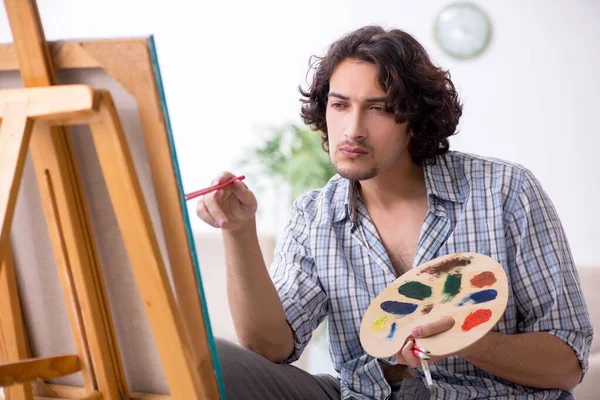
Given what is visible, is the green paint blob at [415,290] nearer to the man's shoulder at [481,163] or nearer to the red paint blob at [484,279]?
the red paint blob at [484,279]

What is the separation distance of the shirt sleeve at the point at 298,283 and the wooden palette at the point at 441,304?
1.03 feet

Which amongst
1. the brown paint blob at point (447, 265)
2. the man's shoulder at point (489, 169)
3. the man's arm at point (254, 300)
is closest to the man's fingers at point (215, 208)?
the man's arm at point (254, 300)

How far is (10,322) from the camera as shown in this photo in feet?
4.00

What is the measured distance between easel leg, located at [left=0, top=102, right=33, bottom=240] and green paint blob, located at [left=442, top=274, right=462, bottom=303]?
0.80 meters

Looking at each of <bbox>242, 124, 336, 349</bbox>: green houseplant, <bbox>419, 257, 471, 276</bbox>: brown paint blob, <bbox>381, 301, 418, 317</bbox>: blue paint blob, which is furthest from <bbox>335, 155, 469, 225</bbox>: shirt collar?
<bbox>242, 124, 336, 349</bbox>: green houseplant

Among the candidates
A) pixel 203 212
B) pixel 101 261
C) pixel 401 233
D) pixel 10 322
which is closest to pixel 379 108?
pixel 401 233

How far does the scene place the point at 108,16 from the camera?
14.9ft

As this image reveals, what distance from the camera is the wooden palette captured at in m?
1.20

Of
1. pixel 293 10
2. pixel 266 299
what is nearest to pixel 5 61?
pixel 266 299

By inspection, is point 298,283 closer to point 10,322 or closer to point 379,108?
point 379,108

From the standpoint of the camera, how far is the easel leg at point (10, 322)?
3.94 ft

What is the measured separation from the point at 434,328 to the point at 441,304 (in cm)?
14

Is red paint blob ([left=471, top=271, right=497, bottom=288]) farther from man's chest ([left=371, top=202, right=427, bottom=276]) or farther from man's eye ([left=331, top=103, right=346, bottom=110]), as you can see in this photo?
man's eye ([left=331, top=103, right=346, bottom=110])

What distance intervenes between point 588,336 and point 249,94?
324 centimetres
